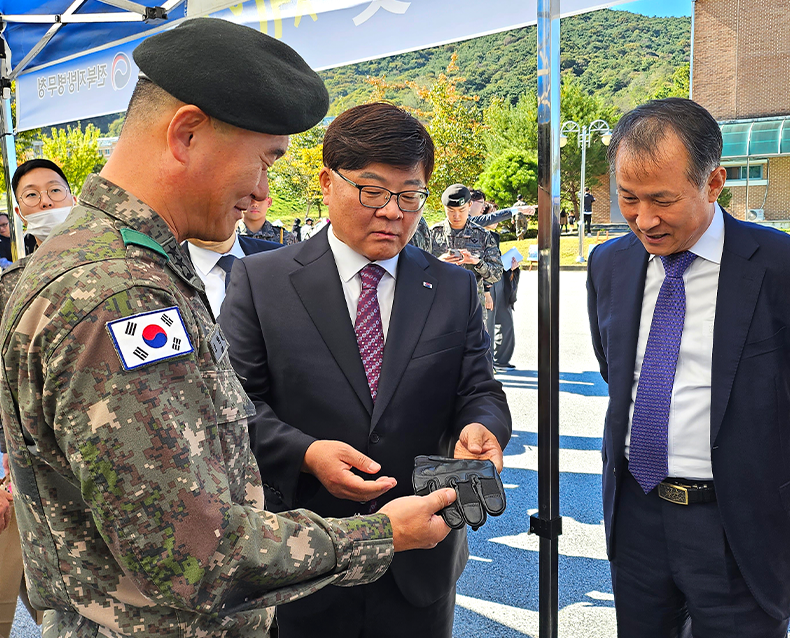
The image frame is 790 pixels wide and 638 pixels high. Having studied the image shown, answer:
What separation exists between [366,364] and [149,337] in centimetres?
97

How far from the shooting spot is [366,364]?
1.73 meters

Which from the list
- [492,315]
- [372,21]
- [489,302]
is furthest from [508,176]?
[372,21]

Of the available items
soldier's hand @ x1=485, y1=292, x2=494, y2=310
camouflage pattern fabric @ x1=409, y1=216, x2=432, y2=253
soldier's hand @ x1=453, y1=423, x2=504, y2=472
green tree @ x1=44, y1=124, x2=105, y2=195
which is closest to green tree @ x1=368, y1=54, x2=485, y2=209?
soldier's hand @ x1=485, y1=292, x2=494, y2=310

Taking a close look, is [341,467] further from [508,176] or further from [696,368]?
[508,176]

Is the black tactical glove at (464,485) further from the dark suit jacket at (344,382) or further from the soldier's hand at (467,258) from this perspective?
the soldier's hand at (467,258)

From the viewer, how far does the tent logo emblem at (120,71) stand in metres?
4.26

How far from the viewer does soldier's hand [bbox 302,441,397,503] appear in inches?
56.4

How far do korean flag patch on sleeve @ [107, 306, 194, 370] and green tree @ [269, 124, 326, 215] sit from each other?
24632 mm

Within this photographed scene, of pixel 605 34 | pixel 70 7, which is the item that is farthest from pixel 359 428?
pixel 605 34

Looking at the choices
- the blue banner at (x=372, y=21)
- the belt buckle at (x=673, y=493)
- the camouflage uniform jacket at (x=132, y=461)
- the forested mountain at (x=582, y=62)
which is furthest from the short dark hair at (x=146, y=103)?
the forested mountain at (x=582, y=62)

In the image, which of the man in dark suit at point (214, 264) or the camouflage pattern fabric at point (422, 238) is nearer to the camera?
the man in dark suit at point (214, 264)

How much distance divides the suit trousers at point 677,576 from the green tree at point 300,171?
78.6ft

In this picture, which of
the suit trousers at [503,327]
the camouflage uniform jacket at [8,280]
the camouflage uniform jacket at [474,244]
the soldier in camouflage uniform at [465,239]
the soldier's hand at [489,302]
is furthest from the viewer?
the suit trousers at [503,327]

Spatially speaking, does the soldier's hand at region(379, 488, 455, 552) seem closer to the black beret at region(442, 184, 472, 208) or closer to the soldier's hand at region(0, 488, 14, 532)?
the soldier's hand at region(0, 488, 14, 532)
